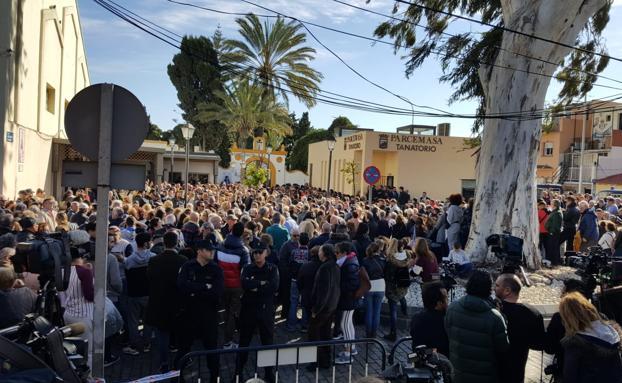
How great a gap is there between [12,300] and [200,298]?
184cm

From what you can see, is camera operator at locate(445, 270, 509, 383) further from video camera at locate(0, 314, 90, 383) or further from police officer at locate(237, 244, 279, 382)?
video camera at locate(0, 314, 90, 383)

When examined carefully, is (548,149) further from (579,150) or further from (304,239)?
(304,239)

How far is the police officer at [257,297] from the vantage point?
6.18 metres

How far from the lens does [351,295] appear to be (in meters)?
6.78

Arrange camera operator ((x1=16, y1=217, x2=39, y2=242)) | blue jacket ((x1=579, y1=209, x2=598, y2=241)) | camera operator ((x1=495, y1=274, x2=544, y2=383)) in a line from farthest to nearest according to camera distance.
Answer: blue jacket ((x1=579, y1=209, x2=598, y2=241)) → camera operator ((x1=16, y1=217, x2=39, y2=242)) → camera operator ((x1=495, y1=274, x2=544, y2=383))

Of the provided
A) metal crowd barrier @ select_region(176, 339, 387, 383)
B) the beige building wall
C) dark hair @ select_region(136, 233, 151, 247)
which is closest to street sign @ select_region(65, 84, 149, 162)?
metal crowd barrier @ select_region(176, 339, 387, 383)

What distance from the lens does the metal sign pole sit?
4.01 metres

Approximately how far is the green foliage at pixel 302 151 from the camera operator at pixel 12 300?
55.6 meters

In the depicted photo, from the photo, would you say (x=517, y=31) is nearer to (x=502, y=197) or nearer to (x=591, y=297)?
(x=502, y=197)

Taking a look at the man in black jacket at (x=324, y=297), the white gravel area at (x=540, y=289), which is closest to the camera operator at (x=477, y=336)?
the man in black jacket at (x=324, y=297)

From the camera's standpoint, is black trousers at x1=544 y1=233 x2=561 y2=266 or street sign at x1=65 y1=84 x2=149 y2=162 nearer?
street sign at x1=65 y1=84 x2=149 y2=162

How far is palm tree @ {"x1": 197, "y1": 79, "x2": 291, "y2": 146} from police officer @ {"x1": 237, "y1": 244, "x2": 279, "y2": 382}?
33.1 metres

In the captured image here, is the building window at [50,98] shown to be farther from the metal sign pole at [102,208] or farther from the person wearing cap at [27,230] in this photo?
the metal sign pole at [102,208]

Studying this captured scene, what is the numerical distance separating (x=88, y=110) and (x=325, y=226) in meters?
5.98
